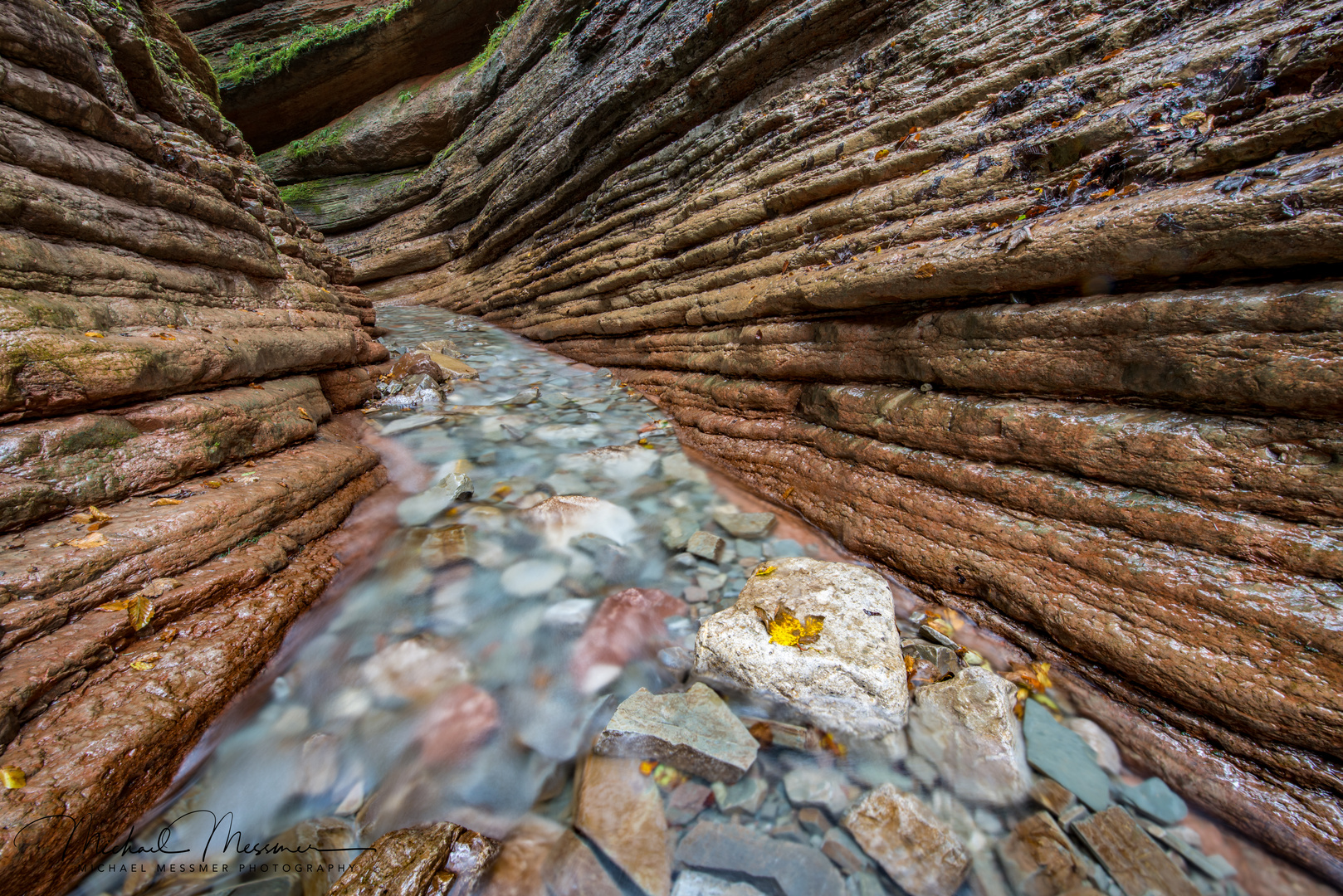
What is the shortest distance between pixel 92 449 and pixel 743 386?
3930 millimetres

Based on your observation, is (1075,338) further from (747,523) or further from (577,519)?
(577,519)

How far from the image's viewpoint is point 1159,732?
1768 mm

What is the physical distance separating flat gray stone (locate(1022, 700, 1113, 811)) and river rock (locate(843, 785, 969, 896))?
51cm

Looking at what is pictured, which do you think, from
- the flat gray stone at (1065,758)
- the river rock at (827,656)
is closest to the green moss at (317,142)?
the river rock at (827,656)

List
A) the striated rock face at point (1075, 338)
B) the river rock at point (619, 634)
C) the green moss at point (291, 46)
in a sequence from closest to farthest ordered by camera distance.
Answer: the striated rock face at point (1075, 338) < the river rock at point (619, 634) < the green moss at point (291, 46)

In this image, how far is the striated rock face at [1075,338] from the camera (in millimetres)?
1662

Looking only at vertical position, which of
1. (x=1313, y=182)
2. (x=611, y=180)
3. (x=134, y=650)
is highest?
(x=611, y=180)

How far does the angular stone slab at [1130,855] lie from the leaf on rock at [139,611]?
142 inches

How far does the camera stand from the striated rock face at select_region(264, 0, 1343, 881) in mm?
1662

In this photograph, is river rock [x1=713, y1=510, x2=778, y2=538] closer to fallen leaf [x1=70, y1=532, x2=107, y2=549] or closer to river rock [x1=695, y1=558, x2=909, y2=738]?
river rock [x1=695, y1=558, x2=909, y2=738]

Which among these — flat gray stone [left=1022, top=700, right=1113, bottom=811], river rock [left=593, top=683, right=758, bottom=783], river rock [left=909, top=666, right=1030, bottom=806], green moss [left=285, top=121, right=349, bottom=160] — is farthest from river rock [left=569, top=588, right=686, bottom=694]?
green moss [left=285, top=121, right=349, bottom=160]

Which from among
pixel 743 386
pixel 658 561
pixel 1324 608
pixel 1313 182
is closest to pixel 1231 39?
pixel 1313 182

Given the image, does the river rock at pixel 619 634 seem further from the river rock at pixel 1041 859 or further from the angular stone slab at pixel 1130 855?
the angular stone slab at pixel 1130 855

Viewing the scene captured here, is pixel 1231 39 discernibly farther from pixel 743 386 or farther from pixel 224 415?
pixel 224 415
